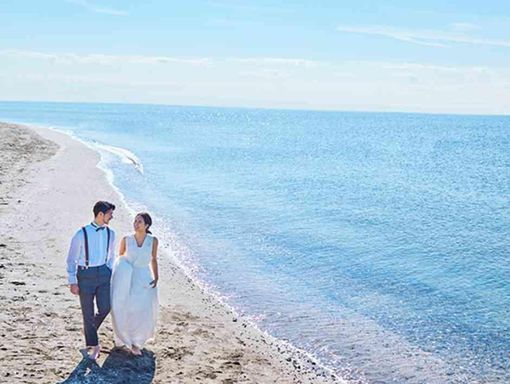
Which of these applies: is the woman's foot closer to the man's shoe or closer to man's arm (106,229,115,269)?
the man's shoe

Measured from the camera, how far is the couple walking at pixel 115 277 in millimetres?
9984

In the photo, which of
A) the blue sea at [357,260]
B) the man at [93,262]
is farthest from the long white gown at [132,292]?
the blue sea at [357,260]

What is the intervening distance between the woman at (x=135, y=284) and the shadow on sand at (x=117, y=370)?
0.32 m

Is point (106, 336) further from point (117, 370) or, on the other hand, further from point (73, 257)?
point (73, 257)

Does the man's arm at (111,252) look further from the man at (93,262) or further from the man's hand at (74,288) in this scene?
the man's hand at (74,288)

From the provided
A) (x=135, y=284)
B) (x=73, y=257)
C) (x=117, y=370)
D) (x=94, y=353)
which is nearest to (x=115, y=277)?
(x=135, y=284)

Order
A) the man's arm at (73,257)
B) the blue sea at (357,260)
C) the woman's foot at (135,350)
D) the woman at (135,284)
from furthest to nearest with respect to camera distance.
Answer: the blue sea at (357,260) < the woman's foot at (135,350) < the woman at (135,284) < the man's arm at (73,257)

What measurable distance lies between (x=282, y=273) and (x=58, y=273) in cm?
699

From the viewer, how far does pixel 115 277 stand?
33.9 feet

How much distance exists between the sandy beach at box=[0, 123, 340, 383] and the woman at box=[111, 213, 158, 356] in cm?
61

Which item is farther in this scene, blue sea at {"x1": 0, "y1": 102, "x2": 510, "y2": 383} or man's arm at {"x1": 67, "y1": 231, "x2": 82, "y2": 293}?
blue sea at {"x1": 0, "y1": 102, "x2": 510, "y2": 383}

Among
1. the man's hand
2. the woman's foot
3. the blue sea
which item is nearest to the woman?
the woman's foot

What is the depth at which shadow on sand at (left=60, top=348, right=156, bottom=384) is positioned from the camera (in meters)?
9.98

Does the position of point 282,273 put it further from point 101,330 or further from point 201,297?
point 101,330
